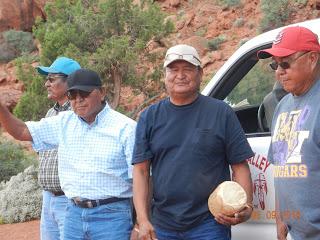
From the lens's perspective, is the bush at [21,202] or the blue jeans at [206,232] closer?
the blue jeans at [206,232]

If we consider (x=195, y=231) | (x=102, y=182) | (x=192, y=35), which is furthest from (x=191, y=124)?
(x=192, y=35)

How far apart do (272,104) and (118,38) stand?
13.7 meters

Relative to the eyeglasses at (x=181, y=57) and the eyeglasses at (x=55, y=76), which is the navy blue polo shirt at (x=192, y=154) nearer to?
the eyeglasses at (x=181, y=57)

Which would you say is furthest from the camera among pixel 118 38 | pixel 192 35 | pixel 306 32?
pixel 192 35

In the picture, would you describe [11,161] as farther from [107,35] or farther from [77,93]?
[77,93]

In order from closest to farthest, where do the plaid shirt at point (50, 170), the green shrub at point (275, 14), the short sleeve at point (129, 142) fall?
the short sleeve at point (129, 142), the plaid shirt at point (50, 170), the green shrub at point (275, 14)

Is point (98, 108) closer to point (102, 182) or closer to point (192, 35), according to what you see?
point (102, 182)

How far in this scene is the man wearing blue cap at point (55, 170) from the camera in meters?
4.71

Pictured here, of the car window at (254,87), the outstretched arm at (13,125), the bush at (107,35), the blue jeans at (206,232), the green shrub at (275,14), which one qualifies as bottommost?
the blue jeans at (206,232)

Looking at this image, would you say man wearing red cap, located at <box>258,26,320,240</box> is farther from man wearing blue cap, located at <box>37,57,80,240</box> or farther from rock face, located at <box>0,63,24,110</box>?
rock face, located at <box>0,63,24,110</box>

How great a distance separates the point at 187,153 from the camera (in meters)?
3.35

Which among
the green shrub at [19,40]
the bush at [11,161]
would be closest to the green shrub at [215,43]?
the bush at [11,161]

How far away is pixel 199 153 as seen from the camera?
11.0 feet

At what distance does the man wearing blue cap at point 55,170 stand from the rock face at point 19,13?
102 feet
